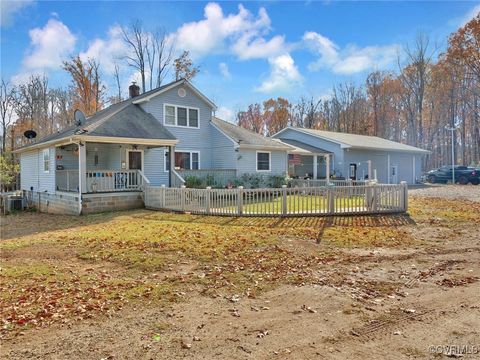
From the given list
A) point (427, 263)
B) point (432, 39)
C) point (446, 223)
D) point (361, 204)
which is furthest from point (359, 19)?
point (432, 39)

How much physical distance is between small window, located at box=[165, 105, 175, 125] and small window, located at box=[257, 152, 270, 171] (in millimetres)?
5898

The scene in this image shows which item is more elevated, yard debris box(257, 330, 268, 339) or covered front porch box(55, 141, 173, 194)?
covered front porch box(55, 141, 173, 194)

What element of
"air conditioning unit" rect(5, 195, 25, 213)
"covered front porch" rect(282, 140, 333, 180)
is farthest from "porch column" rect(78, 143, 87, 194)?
"covered front porch" rect(282, 140, 333, 180)

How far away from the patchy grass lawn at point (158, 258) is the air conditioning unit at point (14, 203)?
7.74 meters

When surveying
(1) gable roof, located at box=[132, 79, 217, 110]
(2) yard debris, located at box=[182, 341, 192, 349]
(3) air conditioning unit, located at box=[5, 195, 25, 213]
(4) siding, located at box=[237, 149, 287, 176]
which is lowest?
(2) yard debris, located at box=[182, 341, 192, 349]

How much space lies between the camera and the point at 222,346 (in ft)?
11.5

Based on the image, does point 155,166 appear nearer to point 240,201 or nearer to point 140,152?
point 140,152

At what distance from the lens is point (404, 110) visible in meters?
51.9

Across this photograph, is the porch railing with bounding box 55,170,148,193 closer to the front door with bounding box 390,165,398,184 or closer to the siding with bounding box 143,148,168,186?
the siding with bounding box 143,148,168,186

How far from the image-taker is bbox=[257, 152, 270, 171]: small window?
22447 mm

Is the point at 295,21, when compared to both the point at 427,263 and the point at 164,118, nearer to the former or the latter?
the point at 164,118

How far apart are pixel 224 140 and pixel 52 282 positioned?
16692mm

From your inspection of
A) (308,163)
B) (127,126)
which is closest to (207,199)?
(127,126)

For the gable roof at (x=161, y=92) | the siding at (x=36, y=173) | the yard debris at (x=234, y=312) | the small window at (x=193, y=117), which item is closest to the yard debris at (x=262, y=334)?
the yard debris at (x=234, y=312)
